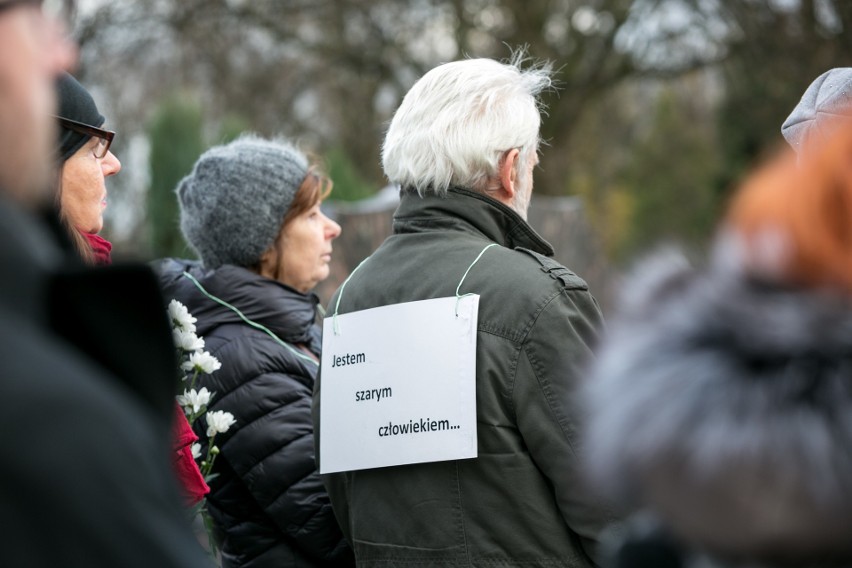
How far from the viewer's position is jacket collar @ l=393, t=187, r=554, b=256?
2.64m

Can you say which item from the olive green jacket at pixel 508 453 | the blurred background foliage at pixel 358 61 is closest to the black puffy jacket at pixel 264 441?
the olive green jacket at pixel 508 453

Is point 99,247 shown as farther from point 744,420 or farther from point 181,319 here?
point 744,420

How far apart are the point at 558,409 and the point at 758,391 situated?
4.03ft

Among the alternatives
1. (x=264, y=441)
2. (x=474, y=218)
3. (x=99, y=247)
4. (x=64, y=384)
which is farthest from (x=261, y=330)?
(x=64, y=384)

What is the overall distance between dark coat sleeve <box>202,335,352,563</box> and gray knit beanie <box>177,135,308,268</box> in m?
0.51

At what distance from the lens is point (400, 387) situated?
2531 mm

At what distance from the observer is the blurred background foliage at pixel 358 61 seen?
11977mm

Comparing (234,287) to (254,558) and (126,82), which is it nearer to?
(254,558)

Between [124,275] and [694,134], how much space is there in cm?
2748

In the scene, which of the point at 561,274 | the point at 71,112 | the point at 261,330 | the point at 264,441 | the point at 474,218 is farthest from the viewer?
the point at 261,330

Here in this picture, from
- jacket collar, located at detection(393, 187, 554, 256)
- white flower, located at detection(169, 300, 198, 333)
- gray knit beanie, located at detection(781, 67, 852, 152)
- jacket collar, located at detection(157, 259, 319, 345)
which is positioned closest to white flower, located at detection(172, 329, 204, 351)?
white flower, located at detection(169, 300, 198, 333)

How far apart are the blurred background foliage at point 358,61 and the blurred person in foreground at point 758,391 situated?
357 inches

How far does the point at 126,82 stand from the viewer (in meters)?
15.7

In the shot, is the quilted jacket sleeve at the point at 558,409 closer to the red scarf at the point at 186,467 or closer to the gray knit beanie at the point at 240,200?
the red scarf at the point at 186,467
